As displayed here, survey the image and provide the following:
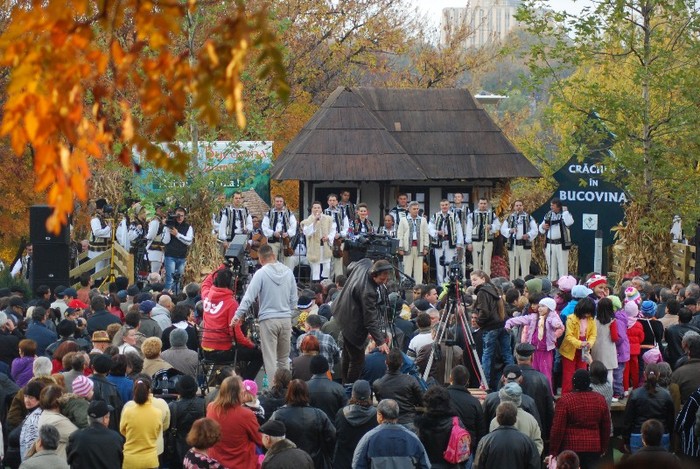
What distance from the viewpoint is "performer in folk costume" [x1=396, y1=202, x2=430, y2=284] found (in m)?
23.5

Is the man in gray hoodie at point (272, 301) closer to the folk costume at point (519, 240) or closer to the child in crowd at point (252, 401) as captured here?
the child in crowd at point (252, 401)

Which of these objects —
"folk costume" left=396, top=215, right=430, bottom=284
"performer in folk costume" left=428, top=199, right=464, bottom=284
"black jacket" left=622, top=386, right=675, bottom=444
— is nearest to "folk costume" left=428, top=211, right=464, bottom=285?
"performer in folk costume" left=428, top=199, right=464, bottom=284

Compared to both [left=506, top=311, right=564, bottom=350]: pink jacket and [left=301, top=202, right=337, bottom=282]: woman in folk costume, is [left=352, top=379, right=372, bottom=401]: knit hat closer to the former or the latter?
[left=506, top=311, right=564, bottom=350]: pink jacket

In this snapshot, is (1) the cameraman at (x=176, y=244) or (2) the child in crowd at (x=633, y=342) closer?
(2) the child in crowd at (x=633, y=342)

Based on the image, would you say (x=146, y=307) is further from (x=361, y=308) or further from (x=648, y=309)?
(x=648, y=309)

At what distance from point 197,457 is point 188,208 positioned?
562 inches

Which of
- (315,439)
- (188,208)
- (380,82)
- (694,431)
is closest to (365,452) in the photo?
(315,439)

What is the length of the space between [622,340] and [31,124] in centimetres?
943

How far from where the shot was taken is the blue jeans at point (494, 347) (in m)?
13.9

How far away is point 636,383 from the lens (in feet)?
47.7

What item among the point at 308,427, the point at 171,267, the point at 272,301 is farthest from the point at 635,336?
the point at 171,267

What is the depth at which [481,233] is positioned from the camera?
80.7ft

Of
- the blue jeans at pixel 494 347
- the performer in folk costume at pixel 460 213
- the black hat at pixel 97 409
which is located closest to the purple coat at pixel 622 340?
the blue jeans at pixel 494 347

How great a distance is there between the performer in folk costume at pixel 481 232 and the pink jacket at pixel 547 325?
10.6m
